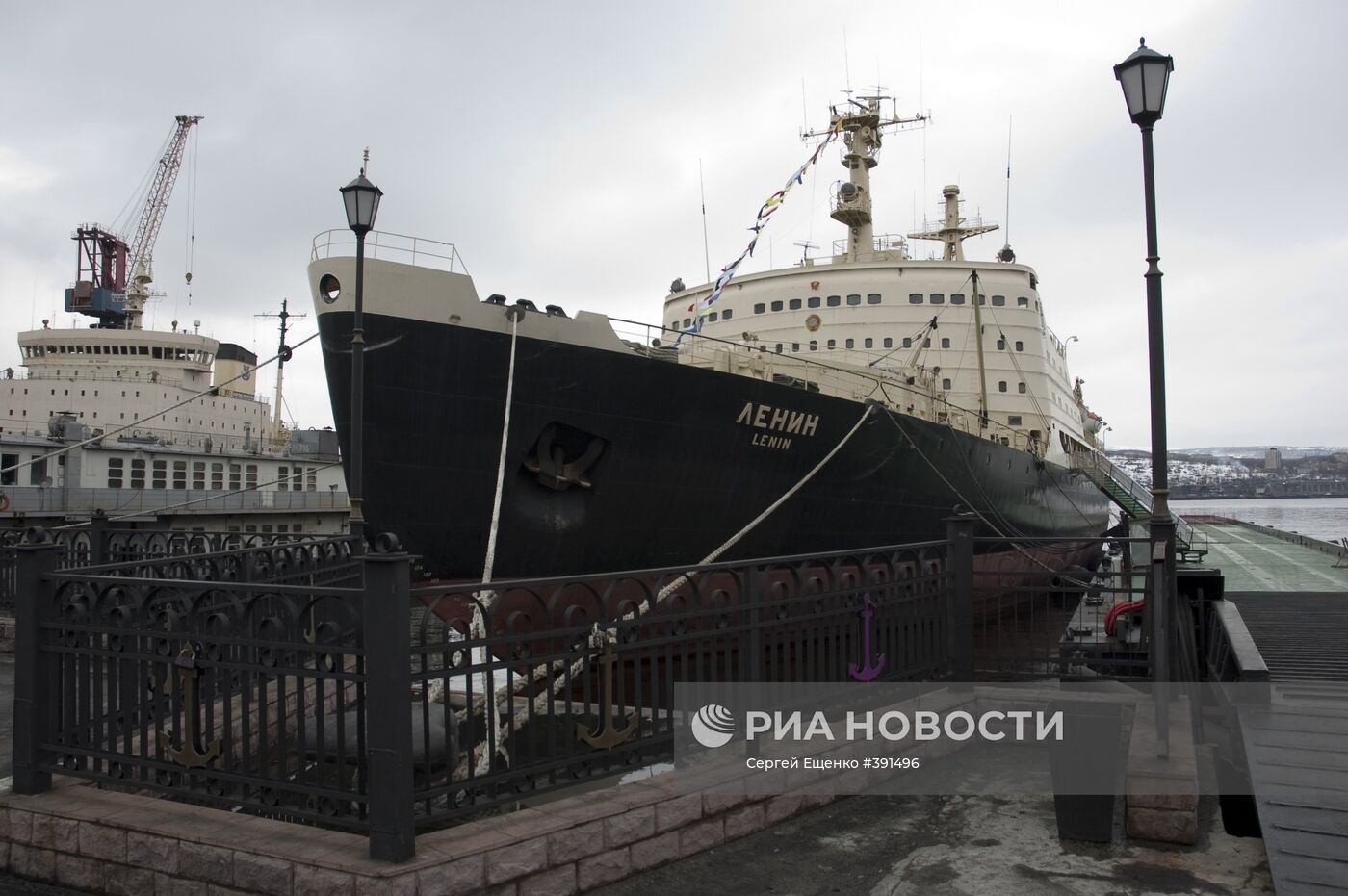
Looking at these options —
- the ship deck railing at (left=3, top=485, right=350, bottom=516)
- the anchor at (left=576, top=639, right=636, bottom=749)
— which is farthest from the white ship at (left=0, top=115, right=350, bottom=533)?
the anchor at (left=576, top=639, right=636, bottom=749)

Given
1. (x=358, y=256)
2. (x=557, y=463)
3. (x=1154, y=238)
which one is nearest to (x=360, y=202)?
(x=358, y=256)

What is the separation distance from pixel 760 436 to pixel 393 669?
427 inches

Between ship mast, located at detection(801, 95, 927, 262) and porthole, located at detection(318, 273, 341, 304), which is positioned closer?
porthole, located at detection(318, 273, 341, 304)

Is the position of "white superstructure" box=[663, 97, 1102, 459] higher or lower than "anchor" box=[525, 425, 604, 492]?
higher

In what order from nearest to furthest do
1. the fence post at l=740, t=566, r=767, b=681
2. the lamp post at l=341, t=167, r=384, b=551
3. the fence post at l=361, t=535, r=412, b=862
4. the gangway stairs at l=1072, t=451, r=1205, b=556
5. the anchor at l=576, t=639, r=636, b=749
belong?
1. the fence post at l=361, t=535, r=412, b=862
2. the anchor at l=576, t=639, r=636, b=749
3. the fence post at l=740, t=566, r=767, b=681
4. the lamp post at l=341, t=167, r=384, b=551
5. the gangway stairs at l=1072, t=451, r=1205, b=556

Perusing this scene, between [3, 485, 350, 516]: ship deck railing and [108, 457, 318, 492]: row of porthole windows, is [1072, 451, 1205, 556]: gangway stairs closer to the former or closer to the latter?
A: [3, 485, 350, 516]: ship deck railing

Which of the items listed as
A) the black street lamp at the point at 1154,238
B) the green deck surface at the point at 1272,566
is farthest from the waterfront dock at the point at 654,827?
the green deck surface at the point at 1272,566

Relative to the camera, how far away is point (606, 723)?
441cm

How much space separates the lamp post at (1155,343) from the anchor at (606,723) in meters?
3.46

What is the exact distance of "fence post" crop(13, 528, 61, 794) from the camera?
14.5 ft

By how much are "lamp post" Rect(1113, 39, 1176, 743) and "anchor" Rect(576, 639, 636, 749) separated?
Result: 346cm

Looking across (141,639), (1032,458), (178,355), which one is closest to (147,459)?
(178,355)

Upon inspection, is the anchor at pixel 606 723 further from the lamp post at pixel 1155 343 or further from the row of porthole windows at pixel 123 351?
the row of porthole windows at pixel 123 351

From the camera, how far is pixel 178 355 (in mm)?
46531
